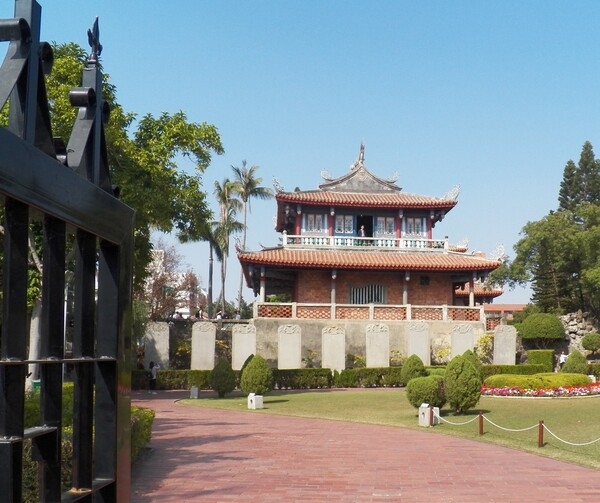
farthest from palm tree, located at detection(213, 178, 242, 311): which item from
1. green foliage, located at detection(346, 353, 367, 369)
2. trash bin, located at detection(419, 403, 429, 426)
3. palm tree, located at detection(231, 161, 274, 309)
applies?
trash bin, located at detection(419, 403, 429, 426)

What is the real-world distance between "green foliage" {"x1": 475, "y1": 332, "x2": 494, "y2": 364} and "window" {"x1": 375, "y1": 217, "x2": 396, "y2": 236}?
9.25 m

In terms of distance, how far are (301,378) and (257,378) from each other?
5598 millimetres

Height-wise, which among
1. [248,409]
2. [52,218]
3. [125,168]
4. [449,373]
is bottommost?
[248,409]

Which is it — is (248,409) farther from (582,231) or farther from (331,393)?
(582,231)

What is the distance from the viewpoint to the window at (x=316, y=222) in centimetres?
4244

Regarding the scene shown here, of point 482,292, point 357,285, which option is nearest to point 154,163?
point 357,285

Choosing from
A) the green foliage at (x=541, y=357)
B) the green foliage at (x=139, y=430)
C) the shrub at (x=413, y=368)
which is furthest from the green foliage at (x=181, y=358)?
the green foliage at (x=139, y=430)

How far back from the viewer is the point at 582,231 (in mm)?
49750

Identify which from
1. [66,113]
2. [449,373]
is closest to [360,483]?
[449,373]

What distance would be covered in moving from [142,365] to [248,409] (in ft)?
42.1

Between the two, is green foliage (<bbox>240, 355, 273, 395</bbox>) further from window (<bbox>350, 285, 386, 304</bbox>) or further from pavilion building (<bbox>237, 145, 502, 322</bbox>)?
window (<bbox>350, 285, 386, 304</bbox>)

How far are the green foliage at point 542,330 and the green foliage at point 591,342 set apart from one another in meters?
1.29

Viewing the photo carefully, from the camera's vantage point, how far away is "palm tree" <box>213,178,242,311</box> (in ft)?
203

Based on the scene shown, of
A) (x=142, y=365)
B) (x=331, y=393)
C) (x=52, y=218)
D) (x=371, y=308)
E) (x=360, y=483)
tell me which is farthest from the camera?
(x=371, y=308)
